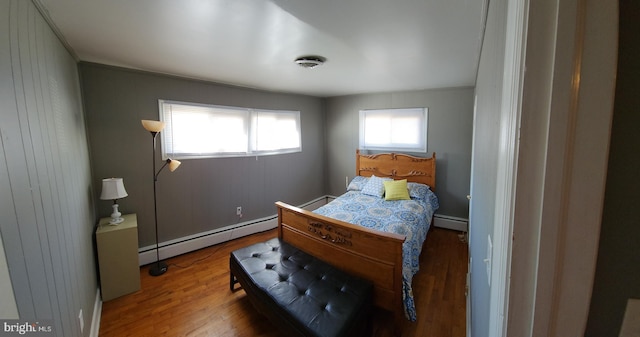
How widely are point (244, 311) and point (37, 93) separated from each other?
2059mm

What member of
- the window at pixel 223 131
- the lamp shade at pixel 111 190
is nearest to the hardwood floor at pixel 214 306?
the lamp shade at pixel 111 190

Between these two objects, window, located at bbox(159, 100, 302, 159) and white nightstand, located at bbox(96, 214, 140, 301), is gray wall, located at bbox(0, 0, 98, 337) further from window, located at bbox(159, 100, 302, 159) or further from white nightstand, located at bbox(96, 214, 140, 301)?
window, located at bbox(159, 100, 302, 159)

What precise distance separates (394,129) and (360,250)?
8.66 ft

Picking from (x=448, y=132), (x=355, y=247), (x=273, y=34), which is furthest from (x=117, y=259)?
(x=448, y=132)

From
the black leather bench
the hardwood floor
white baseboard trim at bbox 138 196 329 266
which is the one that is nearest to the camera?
the black leather bench

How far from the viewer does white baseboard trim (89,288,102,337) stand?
1.86 m

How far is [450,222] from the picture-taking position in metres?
3.84

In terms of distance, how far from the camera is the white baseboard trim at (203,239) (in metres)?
2.89

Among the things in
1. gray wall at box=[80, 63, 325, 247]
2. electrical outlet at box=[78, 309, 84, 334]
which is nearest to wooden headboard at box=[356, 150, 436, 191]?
gray wall at box=[80, 63, 325, 247]

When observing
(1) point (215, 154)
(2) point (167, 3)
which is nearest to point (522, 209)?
(2) point (167, 3)

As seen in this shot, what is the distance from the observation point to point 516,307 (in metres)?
0.46

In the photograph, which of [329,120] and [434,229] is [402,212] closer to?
[434,229]

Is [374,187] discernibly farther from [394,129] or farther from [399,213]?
[394,129]

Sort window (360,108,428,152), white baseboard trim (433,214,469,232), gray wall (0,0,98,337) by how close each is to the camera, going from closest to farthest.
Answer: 1. gray wall (0,0,98,337)
2. white baseboard trim (433,214,469,232)
3. window (360,108,428,152)
